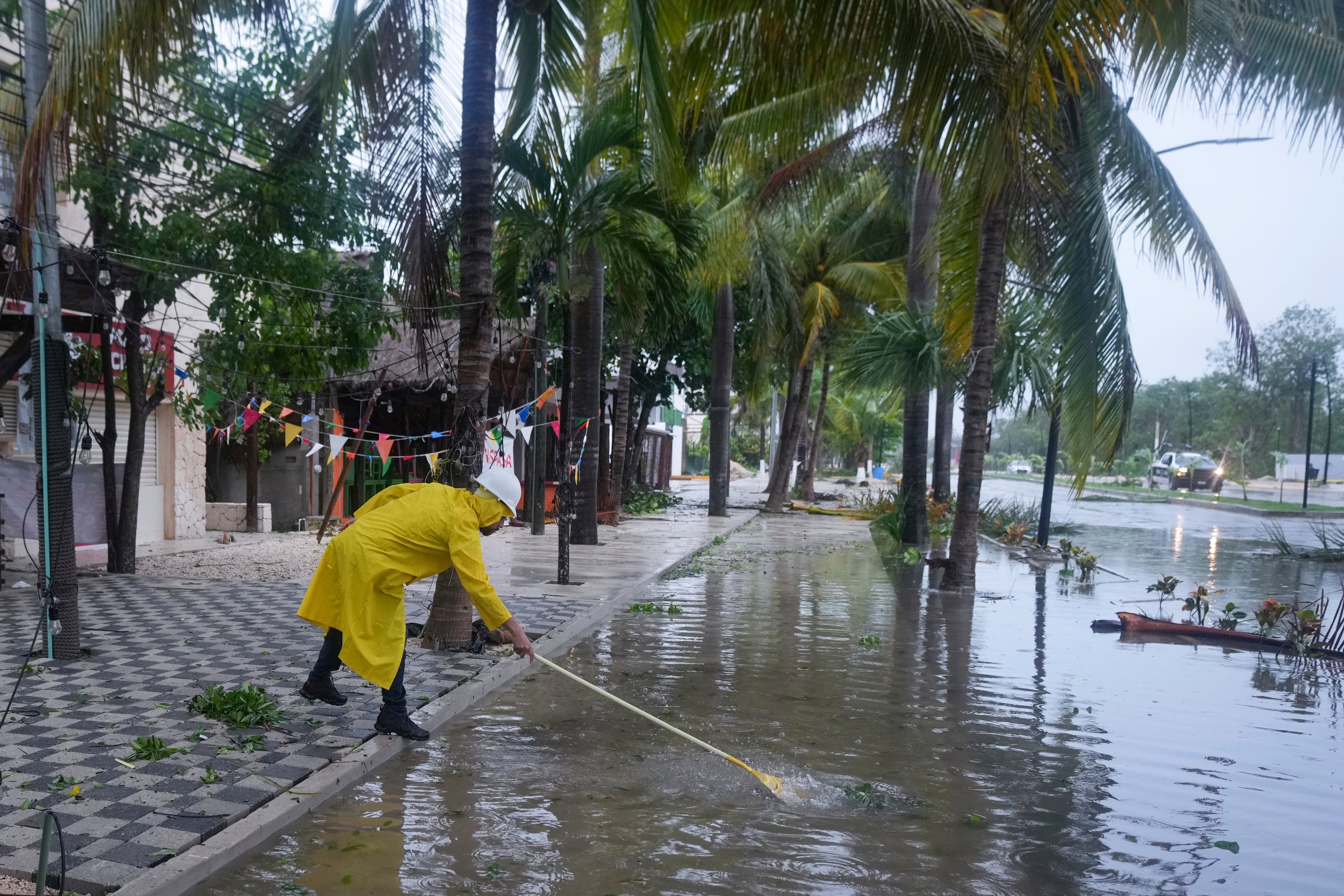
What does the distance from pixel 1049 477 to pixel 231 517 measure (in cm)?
1448

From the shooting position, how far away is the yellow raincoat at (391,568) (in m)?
5.59

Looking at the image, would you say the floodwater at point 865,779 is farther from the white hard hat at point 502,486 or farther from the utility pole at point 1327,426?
the utility pole at point 1327,426

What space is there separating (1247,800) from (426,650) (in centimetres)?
593

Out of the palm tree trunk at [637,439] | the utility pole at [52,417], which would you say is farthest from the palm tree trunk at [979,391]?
the palm tree trunk at [637,439]

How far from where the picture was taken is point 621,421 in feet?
76.3

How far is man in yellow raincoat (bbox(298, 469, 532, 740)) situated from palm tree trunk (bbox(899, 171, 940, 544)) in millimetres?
12999

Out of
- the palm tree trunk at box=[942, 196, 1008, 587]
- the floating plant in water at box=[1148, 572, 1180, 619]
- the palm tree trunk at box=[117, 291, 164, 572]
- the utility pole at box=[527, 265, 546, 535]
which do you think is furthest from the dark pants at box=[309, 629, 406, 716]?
the floating plant in water at box=[1148, 572, 1180, 619]

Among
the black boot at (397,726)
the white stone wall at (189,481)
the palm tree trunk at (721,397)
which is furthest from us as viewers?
the palm tree trunk at (721,397)

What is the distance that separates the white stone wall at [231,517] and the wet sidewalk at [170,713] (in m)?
6.46

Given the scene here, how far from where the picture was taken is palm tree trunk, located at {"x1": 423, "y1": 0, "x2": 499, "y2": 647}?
8453 mm

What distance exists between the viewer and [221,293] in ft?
37.6

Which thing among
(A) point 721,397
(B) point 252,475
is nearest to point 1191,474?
(A) point 721,397

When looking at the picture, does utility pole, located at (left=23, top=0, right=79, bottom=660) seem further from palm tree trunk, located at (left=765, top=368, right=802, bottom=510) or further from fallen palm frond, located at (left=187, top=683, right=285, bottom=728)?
palm tree trunk, located at (left=765, top=368, right=802, bottom=510)

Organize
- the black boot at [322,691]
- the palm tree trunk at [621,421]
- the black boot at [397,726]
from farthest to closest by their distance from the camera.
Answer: the palm tree trunk at [621,421] < the black boot at [322,691] < the black boot at [397,726]
